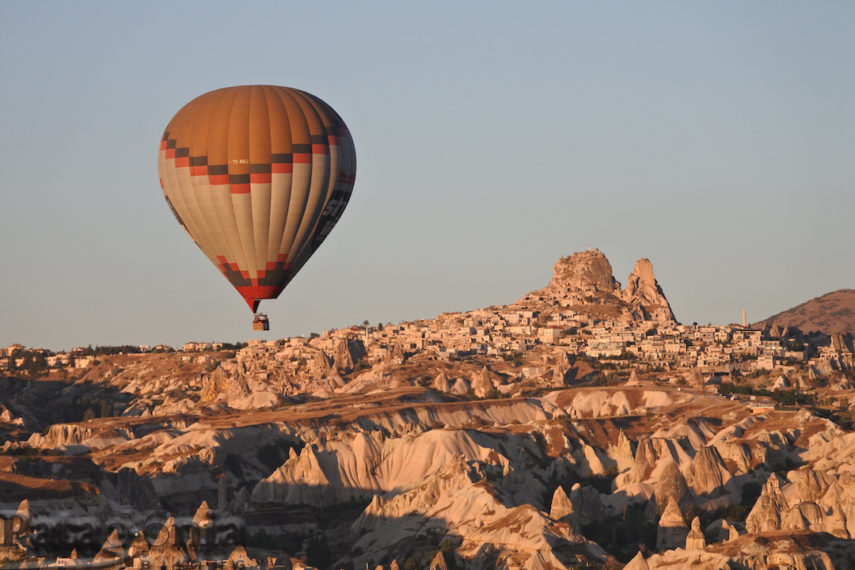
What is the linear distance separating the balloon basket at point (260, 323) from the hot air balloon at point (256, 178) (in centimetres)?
513

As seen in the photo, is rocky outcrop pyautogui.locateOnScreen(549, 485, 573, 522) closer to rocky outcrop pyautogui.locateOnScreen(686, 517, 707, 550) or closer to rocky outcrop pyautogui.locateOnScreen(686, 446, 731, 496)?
rocky outcrop pyautogui.locateOnScreen(686, 517, 707, 550)

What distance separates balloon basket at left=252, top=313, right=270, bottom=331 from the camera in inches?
4566

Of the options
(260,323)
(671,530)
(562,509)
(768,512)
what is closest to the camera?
(260,323)

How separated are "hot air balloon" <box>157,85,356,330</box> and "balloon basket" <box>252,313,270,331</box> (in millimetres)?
5132

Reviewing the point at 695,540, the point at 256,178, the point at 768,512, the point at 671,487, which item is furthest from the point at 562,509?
the point at 256,178

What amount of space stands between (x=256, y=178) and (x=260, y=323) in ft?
34.6

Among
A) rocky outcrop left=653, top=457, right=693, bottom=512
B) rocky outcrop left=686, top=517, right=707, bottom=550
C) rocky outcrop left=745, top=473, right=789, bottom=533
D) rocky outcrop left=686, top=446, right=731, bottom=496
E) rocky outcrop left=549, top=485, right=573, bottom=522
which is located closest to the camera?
rocky outcrop left=686, top=517, right=707, bottom=550

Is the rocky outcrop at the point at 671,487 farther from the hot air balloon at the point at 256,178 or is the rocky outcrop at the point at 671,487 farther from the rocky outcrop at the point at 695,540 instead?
the hot air balloon at the point at 256,178

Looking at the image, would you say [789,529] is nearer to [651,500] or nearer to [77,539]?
[651,500]

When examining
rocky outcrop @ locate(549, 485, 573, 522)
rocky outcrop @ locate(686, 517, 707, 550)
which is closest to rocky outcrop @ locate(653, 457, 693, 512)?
rocky outcrop @ locate(549, 485, 573, 522)

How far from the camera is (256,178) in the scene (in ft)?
400

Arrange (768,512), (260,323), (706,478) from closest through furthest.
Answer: (260,323)
(768,512)
(706,478)

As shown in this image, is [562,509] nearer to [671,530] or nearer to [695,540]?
[671,530]

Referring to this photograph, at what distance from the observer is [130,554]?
110625 mm
